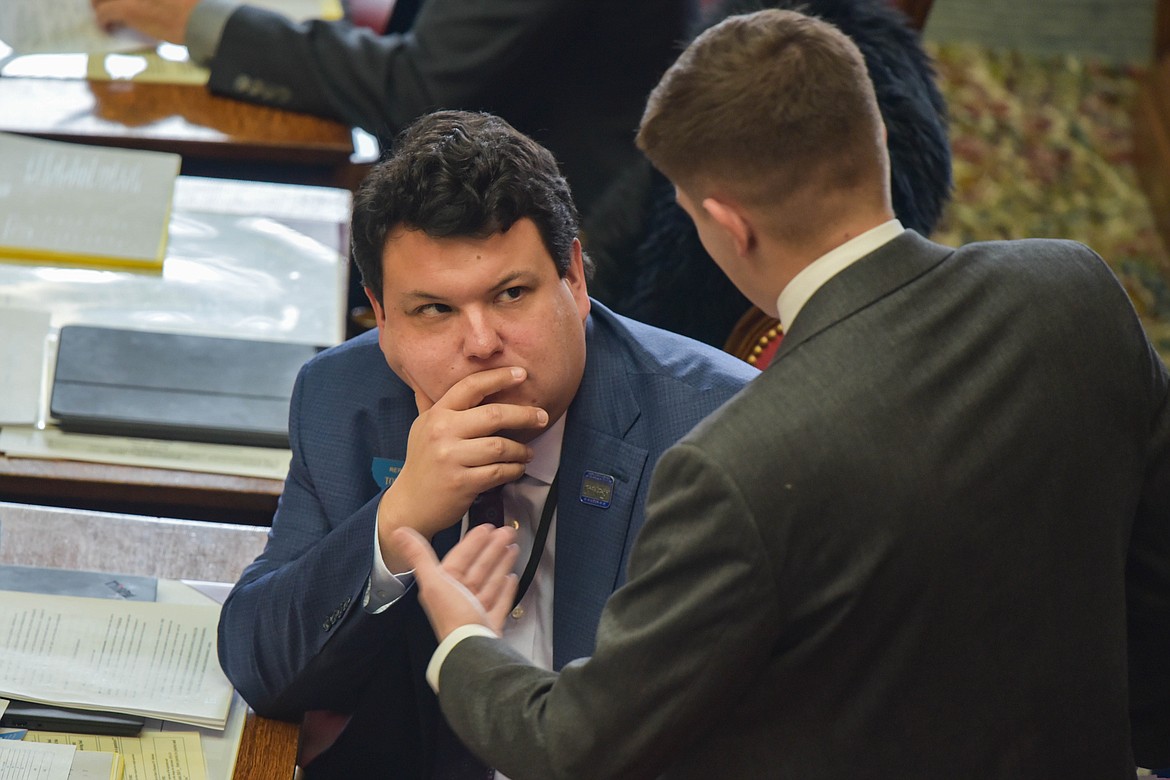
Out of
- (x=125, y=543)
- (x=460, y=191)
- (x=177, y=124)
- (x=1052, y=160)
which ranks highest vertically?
(x=460, y=191)

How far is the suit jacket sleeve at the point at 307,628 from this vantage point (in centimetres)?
152

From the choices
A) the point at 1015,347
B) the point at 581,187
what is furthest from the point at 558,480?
the point at 581,187

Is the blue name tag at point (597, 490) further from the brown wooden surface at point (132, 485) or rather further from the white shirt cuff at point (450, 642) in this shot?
the brown wooden surface at point (132, 485)

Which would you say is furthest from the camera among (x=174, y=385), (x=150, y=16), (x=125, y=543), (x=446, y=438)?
(x=150, y=16)

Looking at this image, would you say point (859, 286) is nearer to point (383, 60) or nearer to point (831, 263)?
point (831, 263)

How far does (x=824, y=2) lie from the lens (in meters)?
1.98

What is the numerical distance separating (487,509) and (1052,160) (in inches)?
135

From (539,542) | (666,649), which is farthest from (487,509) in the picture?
(666,649)

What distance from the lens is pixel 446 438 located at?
1500mm

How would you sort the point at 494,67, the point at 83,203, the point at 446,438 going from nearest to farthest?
1. the point at 446,438
2. the point at 83,203
3. the point at 494,67

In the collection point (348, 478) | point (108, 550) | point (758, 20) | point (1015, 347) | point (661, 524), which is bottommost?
point (108, 550)

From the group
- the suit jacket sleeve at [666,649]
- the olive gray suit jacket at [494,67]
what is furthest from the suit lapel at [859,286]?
the olive gray suit jacket at [494,67]

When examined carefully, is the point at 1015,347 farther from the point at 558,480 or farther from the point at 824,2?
the point at 824,2

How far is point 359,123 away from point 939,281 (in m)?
1.76
